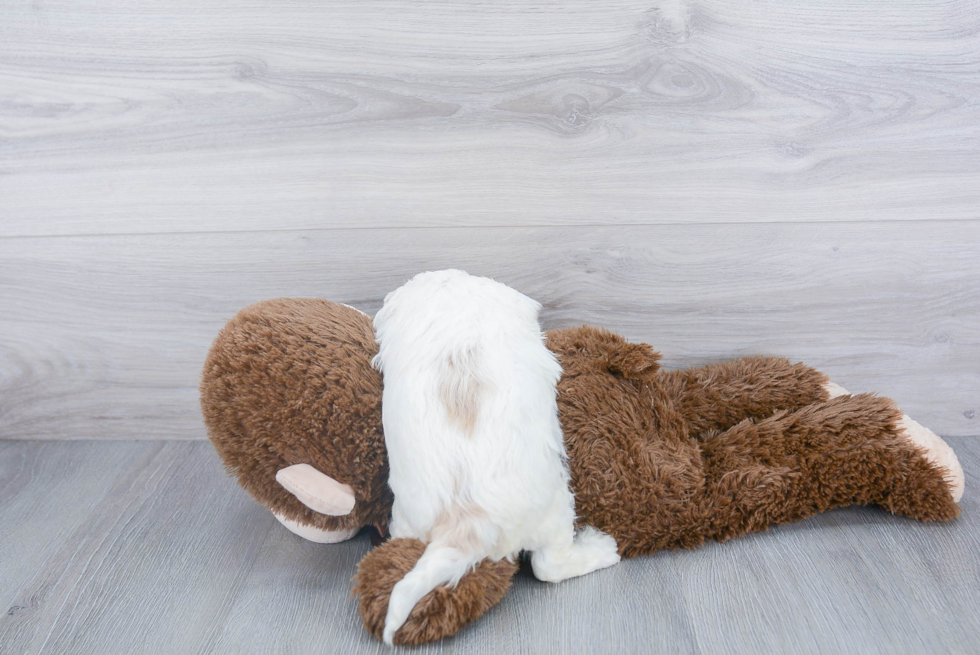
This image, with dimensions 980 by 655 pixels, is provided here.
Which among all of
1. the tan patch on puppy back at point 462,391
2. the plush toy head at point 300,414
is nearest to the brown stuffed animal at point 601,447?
the plush toy head at point 300,414

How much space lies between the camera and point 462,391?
0.68m

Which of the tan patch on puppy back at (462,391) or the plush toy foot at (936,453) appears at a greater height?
the tan patch on puppy back at (462,391)

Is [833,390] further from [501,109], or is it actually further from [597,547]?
[501,109]

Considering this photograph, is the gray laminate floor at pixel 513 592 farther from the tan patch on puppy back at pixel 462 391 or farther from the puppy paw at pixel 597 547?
the tan patch on puppy back at pixel 462 391

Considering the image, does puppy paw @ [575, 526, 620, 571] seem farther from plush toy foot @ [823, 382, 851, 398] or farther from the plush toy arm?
plush toy foot @ [823, 382, 851, 398]

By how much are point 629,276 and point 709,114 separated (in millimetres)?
235

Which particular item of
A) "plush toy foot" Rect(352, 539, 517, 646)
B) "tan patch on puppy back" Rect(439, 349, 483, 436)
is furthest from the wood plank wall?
"plush toy foot" Rect(352, 539, 517, 646)

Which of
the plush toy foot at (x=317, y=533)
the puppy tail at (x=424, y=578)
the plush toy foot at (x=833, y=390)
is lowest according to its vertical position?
the plush toy foot at (x=317, y=533)

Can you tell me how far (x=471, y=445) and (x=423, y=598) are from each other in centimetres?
15

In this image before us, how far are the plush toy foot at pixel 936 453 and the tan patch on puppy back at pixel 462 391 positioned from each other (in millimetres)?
527

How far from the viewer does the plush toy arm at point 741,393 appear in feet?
2.96

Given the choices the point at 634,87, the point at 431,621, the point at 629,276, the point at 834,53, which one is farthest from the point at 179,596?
the point at 834,53

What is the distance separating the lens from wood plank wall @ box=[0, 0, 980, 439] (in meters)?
0.86

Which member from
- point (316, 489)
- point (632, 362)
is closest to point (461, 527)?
point (316, 489)
